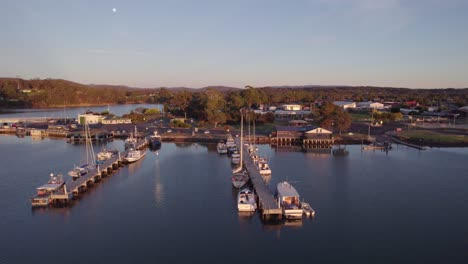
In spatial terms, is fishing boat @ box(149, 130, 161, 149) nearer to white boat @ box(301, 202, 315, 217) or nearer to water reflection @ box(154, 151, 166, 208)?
water reflection @ box(154, 151, 166, 208)

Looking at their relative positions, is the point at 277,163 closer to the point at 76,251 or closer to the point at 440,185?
the point at 440,185

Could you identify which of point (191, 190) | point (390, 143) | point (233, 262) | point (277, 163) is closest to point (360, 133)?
point (390, 143)

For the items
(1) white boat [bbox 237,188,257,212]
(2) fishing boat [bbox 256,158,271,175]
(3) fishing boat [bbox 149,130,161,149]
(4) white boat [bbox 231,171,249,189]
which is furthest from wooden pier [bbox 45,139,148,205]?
(2) fishing boat [bbox 256,158,271,175]

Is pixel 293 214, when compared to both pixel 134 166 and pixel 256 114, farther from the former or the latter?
pixel 256 114

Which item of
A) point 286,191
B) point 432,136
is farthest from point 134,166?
point 432,136

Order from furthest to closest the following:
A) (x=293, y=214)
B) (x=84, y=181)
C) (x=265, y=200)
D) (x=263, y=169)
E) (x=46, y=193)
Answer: (x=263, y=169) < (x=84, y=181) < (x=46, y=193) < (x=265, y=200) < (x=293, y=214)

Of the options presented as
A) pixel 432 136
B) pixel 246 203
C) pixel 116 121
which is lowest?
pixel 246 203

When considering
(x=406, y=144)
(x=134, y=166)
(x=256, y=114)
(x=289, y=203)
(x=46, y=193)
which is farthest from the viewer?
(x=256, y=114)

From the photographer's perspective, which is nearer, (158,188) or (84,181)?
(84,181)
